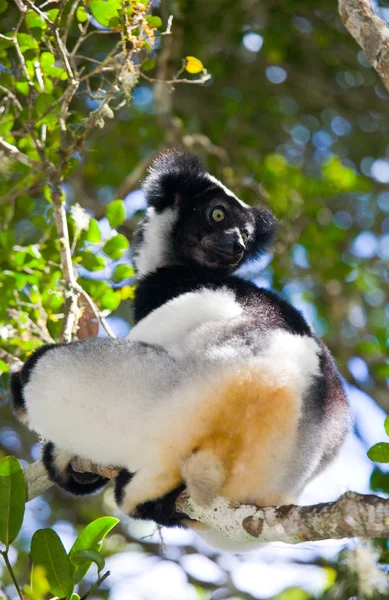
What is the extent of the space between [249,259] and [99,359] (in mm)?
1469

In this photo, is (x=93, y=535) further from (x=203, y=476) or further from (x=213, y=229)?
(x=213, y=229)

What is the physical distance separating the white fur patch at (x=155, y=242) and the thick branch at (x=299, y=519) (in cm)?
136

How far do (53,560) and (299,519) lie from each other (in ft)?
3.16

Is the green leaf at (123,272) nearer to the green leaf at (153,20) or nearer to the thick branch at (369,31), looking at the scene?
the green leaf at (153,20)

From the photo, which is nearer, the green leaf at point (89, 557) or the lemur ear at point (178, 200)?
the green leaf at point (89, 557)

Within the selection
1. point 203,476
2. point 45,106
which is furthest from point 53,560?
point 45,106

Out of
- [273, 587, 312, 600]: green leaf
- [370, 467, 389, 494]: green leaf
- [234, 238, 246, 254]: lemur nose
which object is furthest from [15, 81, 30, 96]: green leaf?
[273, 587, 312, 600]: green leaf

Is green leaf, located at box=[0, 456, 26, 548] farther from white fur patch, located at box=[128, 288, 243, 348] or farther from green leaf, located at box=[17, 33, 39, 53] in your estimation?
green leaf, located at box=[17, 33, 39, 53]

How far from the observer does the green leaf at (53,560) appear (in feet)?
8.13

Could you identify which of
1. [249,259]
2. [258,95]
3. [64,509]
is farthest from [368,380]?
[258,95]

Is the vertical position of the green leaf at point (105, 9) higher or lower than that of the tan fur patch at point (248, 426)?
higher

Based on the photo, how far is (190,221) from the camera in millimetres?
3768

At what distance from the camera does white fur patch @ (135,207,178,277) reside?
3713 mm

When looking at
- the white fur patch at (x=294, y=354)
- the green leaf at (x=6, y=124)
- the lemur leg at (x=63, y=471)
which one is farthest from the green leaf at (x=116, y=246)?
the white fur patch at (x=294, y=354)
